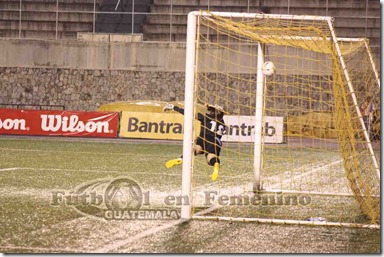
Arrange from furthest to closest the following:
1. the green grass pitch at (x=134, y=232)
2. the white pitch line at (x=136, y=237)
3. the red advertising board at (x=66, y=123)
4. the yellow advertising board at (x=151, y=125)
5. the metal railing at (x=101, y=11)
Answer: the metal railing at (x=101, y=11) → the red advertising board at (x=66, y=123) → the yellow advertising board at (x=151, y=125) → the green grass pitch at (x=134, y=232) → the white pitch line at (x=136, y=237)

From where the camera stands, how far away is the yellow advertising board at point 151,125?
24.0m

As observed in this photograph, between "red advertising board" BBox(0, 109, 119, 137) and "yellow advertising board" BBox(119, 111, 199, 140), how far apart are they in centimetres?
33

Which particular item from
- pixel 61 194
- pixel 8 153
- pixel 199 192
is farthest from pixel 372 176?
pixel 8 153

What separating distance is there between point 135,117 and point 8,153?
22.9ft

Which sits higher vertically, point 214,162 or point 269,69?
point 269,69

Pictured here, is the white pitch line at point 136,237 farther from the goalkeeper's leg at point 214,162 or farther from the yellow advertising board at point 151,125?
the yellow advertising board at point 151,125

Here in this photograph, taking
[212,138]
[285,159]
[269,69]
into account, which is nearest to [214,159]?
[212,138]

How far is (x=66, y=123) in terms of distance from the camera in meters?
24.3

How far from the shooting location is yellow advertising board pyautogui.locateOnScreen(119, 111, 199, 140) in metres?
24.0

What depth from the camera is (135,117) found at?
2434 cm

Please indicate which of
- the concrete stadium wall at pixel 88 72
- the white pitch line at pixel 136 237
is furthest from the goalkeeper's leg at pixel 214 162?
the concrete stadium wall at pixel 88 72

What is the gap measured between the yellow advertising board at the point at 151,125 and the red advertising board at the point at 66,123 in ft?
1.09

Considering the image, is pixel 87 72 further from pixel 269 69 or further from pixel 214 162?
pixel 269 69

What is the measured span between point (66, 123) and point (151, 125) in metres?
2.55
